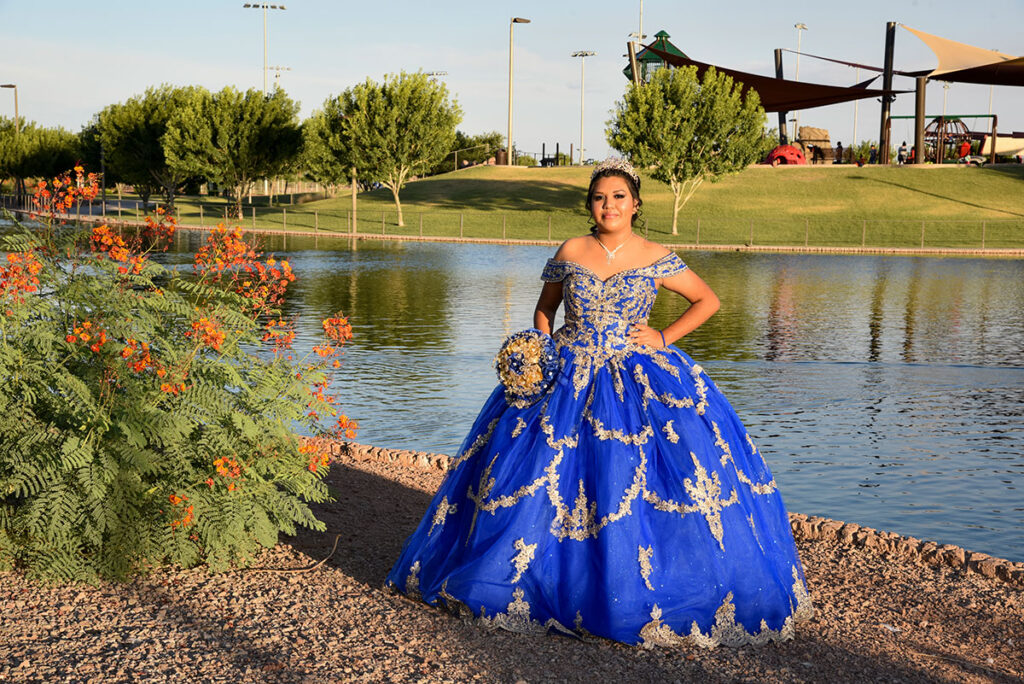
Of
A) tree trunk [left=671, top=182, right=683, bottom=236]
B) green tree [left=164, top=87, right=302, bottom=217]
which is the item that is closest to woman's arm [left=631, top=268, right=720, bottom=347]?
tree trunk [left=671, top=182, right=683, bottom=236]

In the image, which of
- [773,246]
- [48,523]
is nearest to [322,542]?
[48,523]

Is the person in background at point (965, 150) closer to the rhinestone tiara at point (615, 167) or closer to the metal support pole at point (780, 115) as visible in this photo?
the metal support pole at point (780, 115)

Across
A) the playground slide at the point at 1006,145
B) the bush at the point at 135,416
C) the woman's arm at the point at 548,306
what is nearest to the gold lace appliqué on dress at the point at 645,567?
the woman's arm at the point at 548,306

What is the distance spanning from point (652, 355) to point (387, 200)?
5505 centimetres

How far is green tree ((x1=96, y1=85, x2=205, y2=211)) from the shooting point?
56.6 metres

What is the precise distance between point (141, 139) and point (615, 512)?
188ft

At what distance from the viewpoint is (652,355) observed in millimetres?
4773

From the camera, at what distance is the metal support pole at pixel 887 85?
58.3 metres

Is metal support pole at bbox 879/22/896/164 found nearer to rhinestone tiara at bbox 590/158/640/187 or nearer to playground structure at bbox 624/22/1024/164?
playground structure at bbox 624/22/1024/164

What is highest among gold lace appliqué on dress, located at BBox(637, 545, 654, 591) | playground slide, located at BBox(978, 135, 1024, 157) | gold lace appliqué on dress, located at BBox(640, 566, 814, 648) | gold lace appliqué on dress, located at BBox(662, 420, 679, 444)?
playground slide, located at BBox(978, 135, 1024, 157)

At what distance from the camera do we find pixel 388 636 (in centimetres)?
439

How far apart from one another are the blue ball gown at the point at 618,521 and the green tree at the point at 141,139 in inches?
2144

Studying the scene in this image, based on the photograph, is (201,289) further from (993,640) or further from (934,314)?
(934,314)

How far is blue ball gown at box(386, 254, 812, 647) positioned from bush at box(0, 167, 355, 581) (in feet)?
3.11
